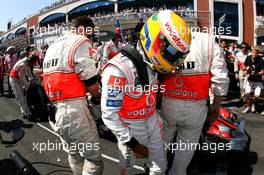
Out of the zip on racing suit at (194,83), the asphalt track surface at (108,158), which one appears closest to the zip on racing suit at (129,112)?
the zip on racing suit at (194,83)

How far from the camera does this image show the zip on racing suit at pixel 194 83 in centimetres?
352

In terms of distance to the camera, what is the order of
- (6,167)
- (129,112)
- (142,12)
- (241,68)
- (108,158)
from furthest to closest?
1. (142,12)
2. (241,68)
3. (108,158)
4. (6,167)
5. (129,112)

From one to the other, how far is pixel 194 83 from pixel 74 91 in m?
1.18

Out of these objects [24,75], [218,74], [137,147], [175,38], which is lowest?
[137,147]

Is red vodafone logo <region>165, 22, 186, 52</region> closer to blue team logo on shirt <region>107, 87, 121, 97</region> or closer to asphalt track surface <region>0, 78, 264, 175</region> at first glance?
blue team logo on shirt <region>107, 87, 121, 97</region>

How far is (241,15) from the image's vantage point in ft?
126

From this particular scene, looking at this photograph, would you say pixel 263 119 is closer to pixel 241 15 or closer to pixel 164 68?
pixel 164 68

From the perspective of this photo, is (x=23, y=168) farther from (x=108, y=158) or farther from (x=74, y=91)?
(x=108, y=158)

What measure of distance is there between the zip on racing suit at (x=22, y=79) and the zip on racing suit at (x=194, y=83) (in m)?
5.55

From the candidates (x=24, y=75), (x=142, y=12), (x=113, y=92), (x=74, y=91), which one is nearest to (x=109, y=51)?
(x=24, y=75)

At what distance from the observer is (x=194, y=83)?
3551 mm

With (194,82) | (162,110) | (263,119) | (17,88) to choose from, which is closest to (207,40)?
(194,82)

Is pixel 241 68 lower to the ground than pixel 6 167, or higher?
higher

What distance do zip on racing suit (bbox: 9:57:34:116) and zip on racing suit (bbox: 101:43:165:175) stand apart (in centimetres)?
582
